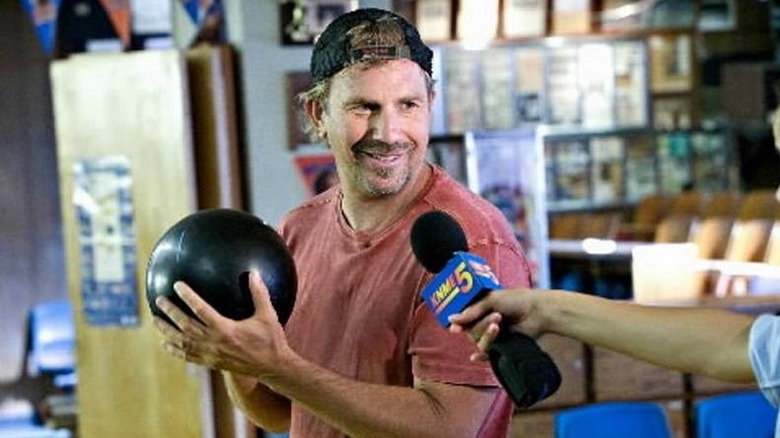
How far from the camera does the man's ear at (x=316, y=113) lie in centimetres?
252

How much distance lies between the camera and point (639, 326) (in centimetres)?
193

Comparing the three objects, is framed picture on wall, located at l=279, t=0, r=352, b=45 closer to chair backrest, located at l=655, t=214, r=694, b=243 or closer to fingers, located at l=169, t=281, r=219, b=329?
fingers, located at l=169, t=281, r=219, b=329

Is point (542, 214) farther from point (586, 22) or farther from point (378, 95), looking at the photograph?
point (586, 22)

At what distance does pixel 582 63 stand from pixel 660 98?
0.92 metres

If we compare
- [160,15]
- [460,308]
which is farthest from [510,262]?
[160,15]

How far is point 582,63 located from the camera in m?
11.7

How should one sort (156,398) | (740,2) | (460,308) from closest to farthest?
(460,308) → (156,398) → (740,2)

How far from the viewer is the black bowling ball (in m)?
2.16

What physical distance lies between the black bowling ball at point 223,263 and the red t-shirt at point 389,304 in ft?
0.52

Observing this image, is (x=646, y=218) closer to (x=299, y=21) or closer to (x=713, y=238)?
(x=713, y=238)

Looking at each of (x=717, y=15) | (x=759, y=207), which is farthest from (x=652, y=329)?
(x=717, y=15)

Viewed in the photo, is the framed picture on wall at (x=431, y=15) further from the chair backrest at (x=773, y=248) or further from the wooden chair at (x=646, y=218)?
the chair backrest at (x=773, y=248)

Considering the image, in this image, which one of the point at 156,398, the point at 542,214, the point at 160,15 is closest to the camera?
the point at 156,398

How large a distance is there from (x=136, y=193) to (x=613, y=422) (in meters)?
1.87
